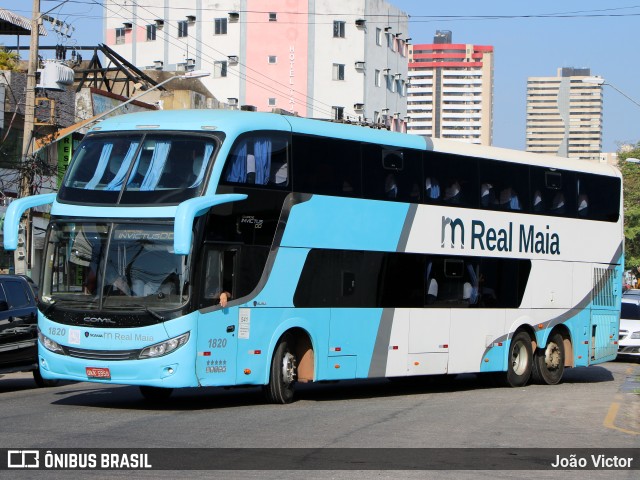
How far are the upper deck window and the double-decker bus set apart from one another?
0.02 meters

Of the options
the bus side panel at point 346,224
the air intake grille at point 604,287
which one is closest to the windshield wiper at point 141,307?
the bus side panel at point 346,224

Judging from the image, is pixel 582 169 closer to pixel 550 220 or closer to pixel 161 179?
pixel 550 220

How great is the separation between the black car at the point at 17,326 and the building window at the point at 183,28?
69.2 m

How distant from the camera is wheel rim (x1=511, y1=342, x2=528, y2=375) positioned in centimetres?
2297

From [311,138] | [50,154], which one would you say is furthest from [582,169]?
[50,154]

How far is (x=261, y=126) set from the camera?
55.9 ft

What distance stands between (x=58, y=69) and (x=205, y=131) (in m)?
22.1

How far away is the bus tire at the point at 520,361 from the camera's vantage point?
2284 cm

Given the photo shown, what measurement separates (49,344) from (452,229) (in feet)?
25.7

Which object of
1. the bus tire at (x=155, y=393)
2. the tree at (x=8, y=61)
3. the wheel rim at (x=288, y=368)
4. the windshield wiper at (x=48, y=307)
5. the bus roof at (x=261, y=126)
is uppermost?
the tree at (x=8, y=61)

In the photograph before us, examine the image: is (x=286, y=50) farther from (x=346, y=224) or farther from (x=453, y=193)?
(x=346, y=224)

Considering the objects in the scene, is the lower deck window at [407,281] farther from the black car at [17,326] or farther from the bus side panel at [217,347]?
the black car at [17,326]

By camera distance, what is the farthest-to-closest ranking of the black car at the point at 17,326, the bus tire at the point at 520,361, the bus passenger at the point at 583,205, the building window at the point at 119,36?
1. the building window at the point at 119,36
2. the bus passenger at the point at 583,205
3. the bus tire at the point at 520,361
4. the black car at the point at 17,326

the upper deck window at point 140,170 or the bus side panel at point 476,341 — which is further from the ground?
the upper deck window at point 140,170
